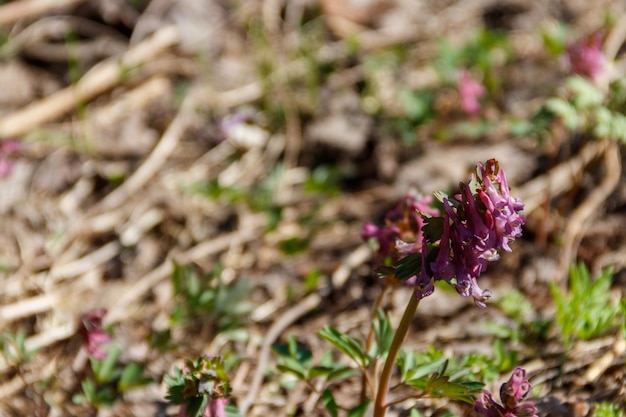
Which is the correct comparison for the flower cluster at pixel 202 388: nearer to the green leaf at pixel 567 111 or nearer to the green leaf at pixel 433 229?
the green leaf at pixel 433 229

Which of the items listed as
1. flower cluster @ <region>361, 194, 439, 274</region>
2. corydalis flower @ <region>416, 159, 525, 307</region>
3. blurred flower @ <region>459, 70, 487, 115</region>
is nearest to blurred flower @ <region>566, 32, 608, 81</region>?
blurred flower @ <region>459, 70, 487, 115</region>

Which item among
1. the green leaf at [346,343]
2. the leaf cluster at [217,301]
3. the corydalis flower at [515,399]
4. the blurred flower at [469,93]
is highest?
the blurred flower at [469,93]

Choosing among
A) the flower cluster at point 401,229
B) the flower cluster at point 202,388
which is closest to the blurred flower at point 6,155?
the flower cluster at point 202,388

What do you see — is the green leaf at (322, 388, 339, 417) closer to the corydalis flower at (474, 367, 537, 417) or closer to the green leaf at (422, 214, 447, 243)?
the corydalis flower at (474, 367, 537, 417)

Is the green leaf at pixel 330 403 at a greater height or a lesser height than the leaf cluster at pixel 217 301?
lesser

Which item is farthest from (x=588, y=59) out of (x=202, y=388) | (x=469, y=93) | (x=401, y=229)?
(x=202, y=388)

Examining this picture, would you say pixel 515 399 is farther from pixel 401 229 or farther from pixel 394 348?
pixel 401 229
